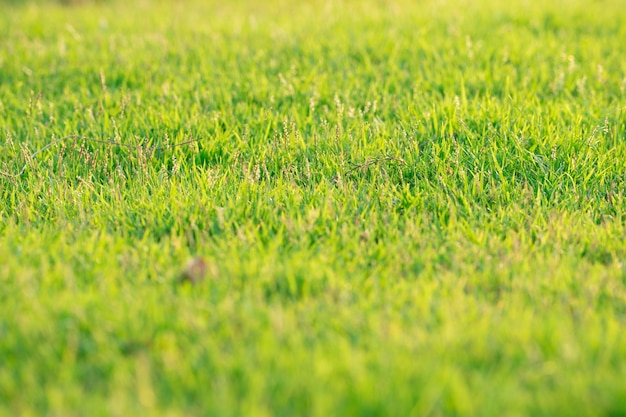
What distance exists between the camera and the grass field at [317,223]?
2221 mm

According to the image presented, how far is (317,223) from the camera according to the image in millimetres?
3318

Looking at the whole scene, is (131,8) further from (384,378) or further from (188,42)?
(384,378)

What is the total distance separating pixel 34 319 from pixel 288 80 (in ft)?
9.97

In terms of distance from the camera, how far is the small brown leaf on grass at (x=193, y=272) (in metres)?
2.80

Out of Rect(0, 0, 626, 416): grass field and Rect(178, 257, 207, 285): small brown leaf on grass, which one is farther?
Rect(178, 257, 207, 285): small brown leaf on grass

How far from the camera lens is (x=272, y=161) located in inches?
157

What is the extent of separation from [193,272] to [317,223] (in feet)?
2.34

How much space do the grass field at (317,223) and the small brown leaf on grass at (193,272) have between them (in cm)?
4

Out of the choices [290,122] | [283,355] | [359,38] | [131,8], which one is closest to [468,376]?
[283,355]

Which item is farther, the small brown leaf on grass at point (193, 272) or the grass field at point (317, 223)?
the small brown leaf on grass at point (193, 272)

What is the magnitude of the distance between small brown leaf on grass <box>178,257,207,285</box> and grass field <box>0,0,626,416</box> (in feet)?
0.12

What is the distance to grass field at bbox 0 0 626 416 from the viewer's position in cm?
222

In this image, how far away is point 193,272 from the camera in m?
2.82

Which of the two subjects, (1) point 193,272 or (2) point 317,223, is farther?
(2) point 317,223
